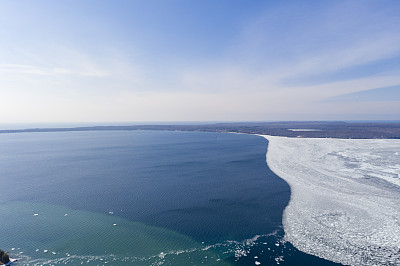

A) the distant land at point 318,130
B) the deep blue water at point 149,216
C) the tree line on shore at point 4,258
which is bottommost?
the deep blue water at point 149,216

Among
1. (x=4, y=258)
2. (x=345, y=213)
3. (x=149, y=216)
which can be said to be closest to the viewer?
(x=4, y=258)

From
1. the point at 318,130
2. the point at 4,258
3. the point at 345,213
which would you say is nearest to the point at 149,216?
the point at 4,258

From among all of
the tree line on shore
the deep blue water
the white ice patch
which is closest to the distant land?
the white ice patch

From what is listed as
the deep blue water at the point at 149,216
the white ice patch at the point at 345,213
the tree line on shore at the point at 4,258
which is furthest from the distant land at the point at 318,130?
the tree line on shore at the point at 4,258

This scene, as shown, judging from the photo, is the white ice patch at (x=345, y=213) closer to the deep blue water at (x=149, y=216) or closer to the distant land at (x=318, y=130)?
the deep blue water at (x=149, y=216)

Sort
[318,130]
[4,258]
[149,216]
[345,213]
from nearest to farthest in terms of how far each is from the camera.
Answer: [4,258] → [345,213] → [149,216] → [318,130]

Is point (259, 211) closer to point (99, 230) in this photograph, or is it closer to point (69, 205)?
point (99, 230)

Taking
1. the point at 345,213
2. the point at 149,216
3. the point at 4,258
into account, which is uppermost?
the point at 4,258

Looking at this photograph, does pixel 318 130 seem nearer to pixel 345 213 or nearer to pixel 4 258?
pixel 345 213

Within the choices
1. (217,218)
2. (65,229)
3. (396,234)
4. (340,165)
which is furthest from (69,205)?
(340,165)

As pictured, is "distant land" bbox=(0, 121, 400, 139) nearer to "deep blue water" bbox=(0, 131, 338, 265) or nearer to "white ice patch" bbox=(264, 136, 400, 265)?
"white ice patch" bbox=(264, 136, 400, 265)
